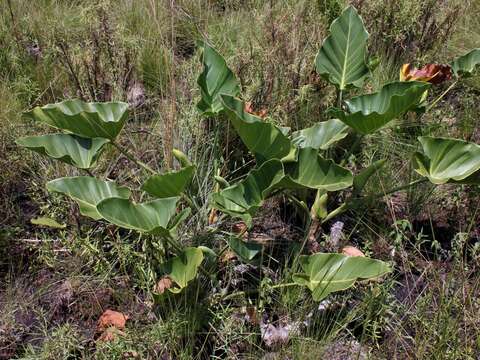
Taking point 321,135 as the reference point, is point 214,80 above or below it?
above

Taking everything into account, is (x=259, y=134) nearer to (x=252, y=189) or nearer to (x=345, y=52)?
(x=252, y=189)

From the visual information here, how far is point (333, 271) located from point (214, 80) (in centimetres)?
88

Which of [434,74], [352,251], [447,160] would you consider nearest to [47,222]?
[352,251]

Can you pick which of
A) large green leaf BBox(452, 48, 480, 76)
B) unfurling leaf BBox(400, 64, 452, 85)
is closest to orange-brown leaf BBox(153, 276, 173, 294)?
unfurling leaf BBox(400, 64, 452, 85)

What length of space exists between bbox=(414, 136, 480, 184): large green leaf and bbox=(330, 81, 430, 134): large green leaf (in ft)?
0.44

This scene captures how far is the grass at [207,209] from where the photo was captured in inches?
77.4

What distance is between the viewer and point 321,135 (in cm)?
232

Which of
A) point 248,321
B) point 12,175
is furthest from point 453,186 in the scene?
point 12,175

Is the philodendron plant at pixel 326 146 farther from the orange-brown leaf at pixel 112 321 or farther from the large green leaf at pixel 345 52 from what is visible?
the orange-brown leaf at pixel 112 321

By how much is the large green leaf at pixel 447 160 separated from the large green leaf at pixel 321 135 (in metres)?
0.31

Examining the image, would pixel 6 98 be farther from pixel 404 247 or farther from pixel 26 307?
pixel 404 247

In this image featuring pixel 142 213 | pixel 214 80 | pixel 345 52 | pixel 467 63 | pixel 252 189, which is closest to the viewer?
pixel 142 213

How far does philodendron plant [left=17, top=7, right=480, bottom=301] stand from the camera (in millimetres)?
1873

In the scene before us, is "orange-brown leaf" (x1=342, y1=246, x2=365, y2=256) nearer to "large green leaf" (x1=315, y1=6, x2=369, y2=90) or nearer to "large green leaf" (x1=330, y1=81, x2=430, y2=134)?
"large green leaf" (x1=330, y1=81, x2=430, y2=134)
